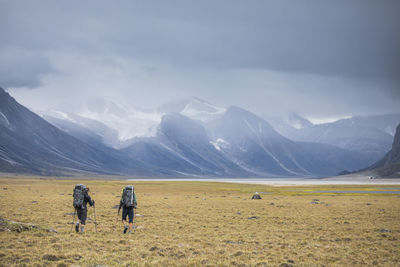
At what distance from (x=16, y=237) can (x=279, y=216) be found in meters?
25.3

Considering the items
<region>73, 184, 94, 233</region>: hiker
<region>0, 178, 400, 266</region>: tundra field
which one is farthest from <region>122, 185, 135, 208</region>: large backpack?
<region>73, 184, 94, 233</region>: hiker

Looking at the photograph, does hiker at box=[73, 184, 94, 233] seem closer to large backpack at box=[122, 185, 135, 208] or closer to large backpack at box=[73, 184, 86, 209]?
large backpack at box=[73, 184, 86, 209]

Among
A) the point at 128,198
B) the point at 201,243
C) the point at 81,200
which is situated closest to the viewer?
the point at 201,243

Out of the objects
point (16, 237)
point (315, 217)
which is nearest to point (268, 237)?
point (315, 217)

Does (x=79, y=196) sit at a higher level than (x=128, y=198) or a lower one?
higher

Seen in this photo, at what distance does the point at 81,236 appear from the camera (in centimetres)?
2323

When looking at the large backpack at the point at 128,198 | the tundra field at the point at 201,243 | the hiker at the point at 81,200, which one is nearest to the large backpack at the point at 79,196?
the hiker at the point at 81,200

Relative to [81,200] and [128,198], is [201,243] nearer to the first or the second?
[128,198]

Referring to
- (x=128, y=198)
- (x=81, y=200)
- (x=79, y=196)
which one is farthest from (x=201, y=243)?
(x=79, y=196)

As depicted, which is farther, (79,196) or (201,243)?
(79,196)

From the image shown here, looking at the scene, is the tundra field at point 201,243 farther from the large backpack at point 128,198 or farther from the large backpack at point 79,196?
the large backpack at point 128,198

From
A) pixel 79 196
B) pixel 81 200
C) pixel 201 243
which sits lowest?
pixel 201 243

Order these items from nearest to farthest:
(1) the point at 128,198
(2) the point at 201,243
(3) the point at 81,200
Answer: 1. (2) the point at 201,243
2. (3) the point at 81,200
3. (1) the point at 128,198

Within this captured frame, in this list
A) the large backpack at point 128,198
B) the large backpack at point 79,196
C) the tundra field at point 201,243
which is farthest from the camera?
the large backpack at point 128,198
